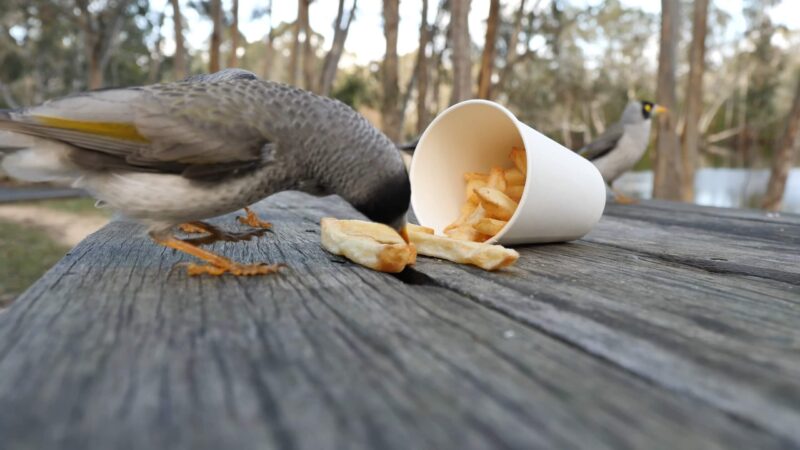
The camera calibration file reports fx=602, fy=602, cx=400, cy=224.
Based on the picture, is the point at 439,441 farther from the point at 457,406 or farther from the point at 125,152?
the point at 125,152

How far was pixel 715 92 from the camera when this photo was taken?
51.1 meters

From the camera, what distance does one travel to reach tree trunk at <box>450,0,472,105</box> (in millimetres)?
6129

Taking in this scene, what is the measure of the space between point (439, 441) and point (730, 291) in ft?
→ 3.63

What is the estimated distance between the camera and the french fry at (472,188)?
2.36 metres

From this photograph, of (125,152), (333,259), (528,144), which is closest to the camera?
(125,152)

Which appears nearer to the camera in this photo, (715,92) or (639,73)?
(639,73)

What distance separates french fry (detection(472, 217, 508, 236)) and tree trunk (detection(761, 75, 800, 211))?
8.76m

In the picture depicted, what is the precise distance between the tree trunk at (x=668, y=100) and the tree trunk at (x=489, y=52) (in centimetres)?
237

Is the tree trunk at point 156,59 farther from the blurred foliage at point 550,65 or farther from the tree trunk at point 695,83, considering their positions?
the tree trunk at point 695,83

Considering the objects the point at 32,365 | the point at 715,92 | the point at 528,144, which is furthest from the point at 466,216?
the point at 715,92

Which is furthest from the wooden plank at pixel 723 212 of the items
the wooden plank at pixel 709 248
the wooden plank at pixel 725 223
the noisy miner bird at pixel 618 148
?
the noisy miner bird at pixel 618 148

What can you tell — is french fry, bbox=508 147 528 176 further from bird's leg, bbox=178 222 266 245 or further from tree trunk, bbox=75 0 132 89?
tree trunk, bbox=75 0 132 89

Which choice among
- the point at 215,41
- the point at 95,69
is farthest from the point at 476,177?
the point at 95,69

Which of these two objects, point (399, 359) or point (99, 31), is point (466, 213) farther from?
point (99, 31)
